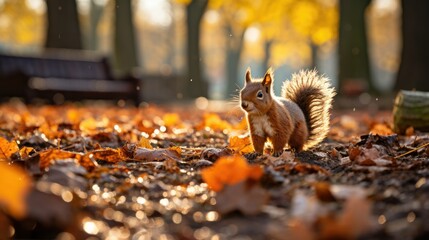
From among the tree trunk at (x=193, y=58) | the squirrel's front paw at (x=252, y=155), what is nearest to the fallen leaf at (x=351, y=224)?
the squirrel's front paw at (x=252, y=155)

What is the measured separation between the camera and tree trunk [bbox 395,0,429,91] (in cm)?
1522

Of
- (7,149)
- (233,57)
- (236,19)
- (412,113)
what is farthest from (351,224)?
(233,57)

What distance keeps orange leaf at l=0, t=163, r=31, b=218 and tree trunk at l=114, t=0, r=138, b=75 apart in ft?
66.9

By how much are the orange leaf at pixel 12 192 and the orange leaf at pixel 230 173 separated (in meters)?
0.84

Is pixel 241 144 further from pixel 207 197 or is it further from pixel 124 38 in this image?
pixel 124 38

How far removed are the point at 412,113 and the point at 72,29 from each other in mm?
12644

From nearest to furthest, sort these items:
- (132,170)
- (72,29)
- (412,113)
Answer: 1. (132,170)
2. (412,113)
3. (72,29)

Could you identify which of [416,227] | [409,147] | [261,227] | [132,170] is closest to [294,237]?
[261,227]

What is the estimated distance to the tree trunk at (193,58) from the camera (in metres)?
24.7

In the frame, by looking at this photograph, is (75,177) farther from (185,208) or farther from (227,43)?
(227,43)

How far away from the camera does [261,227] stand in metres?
2.26

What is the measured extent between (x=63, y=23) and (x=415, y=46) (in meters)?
9.29

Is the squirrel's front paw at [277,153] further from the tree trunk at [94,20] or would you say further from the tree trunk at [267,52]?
the tree trunk at [267,52]

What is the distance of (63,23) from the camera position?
671 inches
